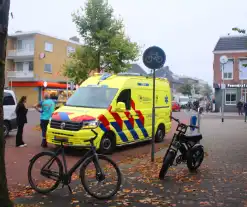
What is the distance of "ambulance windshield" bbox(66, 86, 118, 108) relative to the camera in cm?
985

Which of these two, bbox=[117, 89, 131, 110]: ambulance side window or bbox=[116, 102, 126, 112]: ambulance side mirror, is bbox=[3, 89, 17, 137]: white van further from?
bbox=[116, 102, 126, 112]: ambulance side mirror

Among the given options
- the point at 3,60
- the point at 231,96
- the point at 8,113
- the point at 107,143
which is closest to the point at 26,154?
the point at 107,143

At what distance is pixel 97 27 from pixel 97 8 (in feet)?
3.51

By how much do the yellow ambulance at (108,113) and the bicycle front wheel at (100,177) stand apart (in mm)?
3486

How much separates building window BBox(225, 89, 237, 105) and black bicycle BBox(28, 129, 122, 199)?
37.8 meters

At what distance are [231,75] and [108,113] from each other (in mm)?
34858

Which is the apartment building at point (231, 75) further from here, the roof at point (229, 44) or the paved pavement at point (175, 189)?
the paved pavement at point (175, 189)

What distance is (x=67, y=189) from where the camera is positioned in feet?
18.5

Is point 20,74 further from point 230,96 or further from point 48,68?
point 230,96

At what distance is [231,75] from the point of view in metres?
41.3

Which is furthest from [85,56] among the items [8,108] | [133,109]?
[133,109]

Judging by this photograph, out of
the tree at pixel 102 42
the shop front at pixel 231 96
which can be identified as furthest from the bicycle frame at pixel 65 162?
the shop front at pixel 231 96

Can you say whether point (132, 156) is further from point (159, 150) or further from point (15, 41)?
point (15, 41)

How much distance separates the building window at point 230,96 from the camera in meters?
40.7
